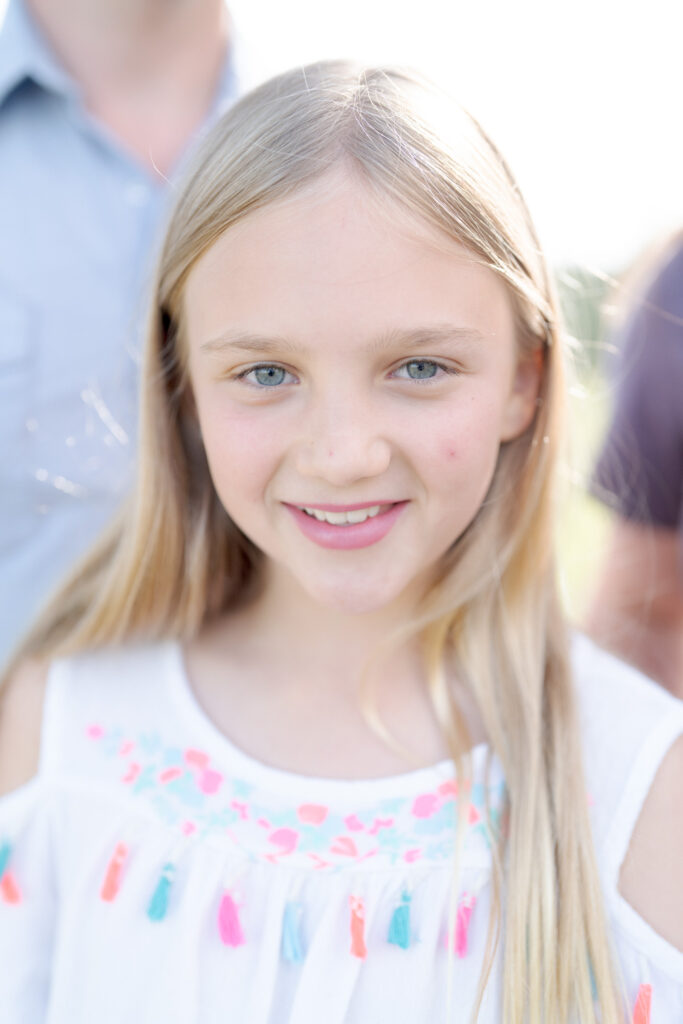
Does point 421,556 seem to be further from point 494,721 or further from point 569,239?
point 569,239

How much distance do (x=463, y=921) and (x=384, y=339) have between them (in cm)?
83

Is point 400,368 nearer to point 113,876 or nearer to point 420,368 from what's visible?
point 420,368

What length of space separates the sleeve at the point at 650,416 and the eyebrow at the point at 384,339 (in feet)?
2.47

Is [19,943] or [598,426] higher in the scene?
[598,426]

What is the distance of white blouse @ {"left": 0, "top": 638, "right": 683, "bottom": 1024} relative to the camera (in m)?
1.58

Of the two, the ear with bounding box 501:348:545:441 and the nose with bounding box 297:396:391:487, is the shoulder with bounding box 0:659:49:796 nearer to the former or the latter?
the nose with bounding box 297:396:391:487

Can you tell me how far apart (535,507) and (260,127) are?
75 centimetres

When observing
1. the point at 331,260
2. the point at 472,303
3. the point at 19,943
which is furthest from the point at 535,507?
the point at 19,943

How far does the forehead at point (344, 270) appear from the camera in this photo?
1.47 meters

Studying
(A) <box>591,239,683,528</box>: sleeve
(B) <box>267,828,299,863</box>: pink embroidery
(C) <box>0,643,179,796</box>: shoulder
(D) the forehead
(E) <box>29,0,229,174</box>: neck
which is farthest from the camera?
(E) <box>29,0,229,174</box>: neck

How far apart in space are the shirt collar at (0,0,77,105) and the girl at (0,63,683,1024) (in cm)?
68

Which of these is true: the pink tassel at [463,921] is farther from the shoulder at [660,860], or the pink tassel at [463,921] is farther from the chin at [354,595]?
the chin at [354,595]

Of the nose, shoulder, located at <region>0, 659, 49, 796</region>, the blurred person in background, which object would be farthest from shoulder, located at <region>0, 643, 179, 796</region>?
the blurred person in background

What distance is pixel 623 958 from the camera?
1.55m
